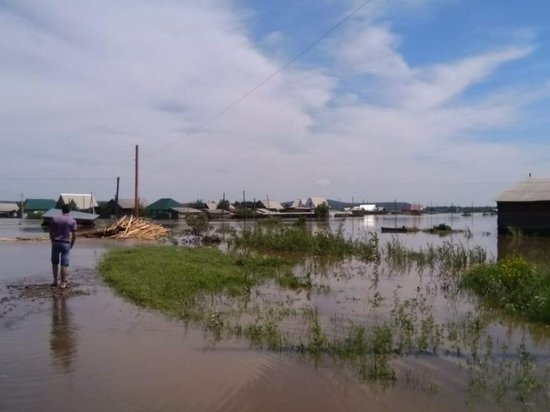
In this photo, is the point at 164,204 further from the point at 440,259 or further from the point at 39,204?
the point at 440,259

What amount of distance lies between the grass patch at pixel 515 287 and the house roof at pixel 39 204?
89.8 m

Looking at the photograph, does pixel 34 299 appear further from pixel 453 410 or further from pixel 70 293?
pixel 453 410

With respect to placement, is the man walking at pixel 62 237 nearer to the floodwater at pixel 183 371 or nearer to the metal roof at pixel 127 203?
the floodwater at pixel 183 371

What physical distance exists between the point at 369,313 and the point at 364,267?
25.4ft

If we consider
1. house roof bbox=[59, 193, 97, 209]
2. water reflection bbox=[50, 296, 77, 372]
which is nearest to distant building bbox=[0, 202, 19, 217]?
house roof bbox=[59, 193, 97, 209]

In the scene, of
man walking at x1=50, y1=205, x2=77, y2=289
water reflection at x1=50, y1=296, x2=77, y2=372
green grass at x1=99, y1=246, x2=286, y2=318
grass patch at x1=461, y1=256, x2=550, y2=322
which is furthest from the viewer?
man walking at x1=50, y1=205, x2=77, y2=289

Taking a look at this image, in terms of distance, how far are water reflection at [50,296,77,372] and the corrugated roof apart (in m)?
33.7

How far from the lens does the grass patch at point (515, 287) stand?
9.76 metres

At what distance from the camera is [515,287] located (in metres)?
11.6

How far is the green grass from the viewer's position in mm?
10219

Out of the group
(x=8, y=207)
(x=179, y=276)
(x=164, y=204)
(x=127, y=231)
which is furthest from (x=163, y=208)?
(x=179, y=276)

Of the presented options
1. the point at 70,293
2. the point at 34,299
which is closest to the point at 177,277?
the point at 70,293

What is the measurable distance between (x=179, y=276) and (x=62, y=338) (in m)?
5.33

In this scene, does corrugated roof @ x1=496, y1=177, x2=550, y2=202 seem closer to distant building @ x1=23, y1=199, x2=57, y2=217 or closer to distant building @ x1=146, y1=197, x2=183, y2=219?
distant building @ x1=146, y1=197, x2=183, y2=219
